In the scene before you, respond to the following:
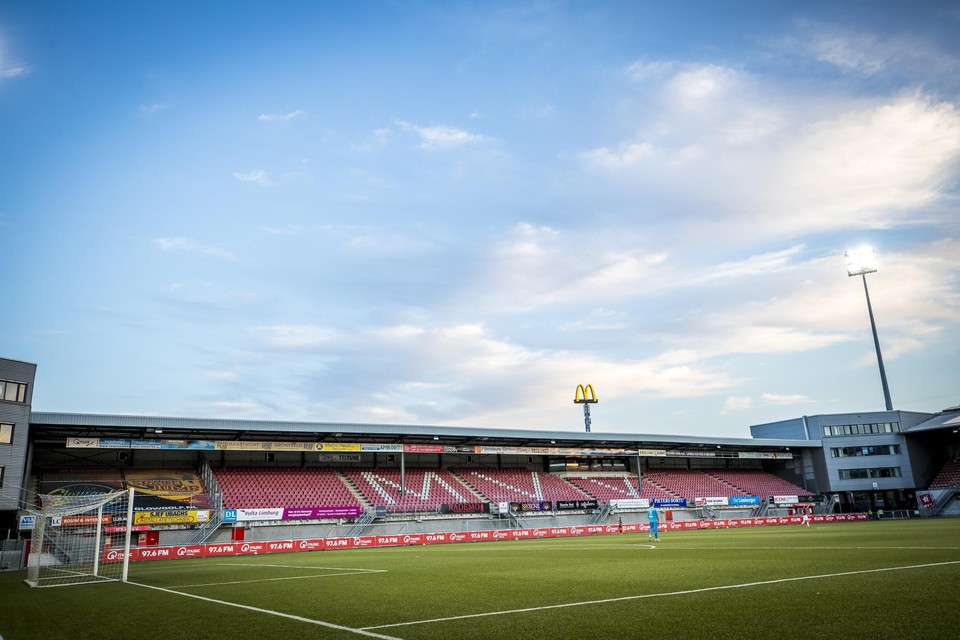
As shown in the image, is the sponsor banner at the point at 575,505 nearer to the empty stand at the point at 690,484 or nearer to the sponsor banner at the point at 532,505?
the sponsor banner at the point at 532,505

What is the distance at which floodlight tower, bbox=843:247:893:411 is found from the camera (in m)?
66.6

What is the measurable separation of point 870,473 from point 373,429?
5367 cm

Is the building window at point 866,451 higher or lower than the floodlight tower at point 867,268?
lower

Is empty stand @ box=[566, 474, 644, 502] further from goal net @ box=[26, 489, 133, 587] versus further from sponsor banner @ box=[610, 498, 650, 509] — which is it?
goal net @ box=[26, 489, 133, 587]

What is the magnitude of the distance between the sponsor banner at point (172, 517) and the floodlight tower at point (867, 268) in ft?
210

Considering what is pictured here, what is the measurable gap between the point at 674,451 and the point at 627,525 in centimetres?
1816

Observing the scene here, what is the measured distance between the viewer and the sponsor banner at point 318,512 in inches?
1702

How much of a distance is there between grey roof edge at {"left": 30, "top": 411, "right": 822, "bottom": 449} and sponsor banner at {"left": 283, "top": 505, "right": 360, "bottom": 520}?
6.27 metres

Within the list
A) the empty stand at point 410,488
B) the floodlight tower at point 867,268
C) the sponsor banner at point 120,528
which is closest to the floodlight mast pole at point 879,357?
the floodlight tower at point 867,268

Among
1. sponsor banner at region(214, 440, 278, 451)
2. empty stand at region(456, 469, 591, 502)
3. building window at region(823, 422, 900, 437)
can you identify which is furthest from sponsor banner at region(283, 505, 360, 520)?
building window at region(823, 422, 900, 437)

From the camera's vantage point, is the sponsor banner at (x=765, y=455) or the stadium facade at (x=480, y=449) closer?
the stadium facade at (x=480, y=449)

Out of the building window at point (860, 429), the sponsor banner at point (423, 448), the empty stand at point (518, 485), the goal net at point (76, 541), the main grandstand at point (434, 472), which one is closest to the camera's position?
the goal net at point (76, 541)

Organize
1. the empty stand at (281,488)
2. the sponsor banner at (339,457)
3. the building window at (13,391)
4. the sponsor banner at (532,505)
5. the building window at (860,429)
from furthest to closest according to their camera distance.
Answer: the building window at (860,429) → the sponsor banner at (339,457) → the sponsor banner at (532,505) → the empty stand at (281,488) → the building window at (13,391)

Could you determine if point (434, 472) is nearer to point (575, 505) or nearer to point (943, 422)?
point (575, 505)
